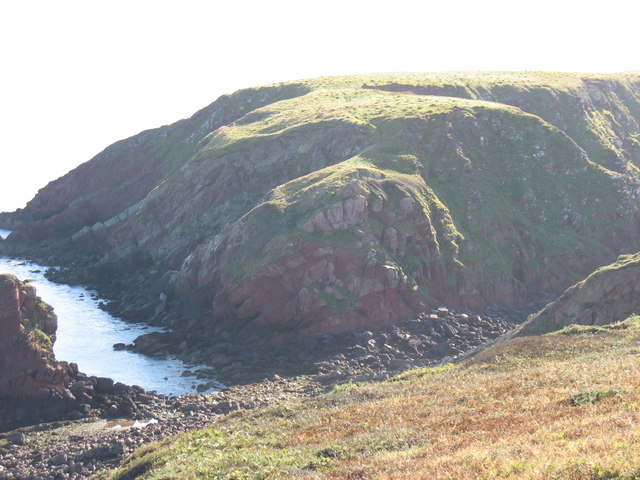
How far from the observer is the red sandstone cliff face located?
49.4m

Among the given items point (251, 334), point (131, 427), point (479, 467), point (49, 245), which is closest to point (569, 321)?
point (251, 334)

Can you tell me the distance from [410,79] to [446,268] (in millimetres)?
51353

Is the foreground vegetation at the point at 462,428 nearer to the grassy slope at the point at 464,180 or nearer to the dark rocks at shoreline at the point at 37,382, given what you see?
the dark rocks at shoreline at the point at 37,382

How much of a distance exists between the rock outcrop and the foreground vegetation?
6.95 metres

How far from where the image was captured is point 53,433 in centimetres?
4688

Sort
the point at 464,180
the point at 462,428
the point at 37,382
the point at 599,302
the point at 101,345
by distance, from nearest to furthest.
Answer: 1. the point at 462,428
2. the point at 37,382
3. the point at 599,302
4. the point at 101,345
5. the point at 464,180

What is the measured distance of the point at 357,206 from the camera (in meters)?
68.2

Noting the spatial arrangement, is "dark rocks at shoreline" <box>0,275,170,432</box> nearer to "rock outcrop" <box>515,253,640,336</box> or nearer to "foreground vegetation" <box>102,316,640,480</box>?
"foreground vegetation" <box>102,316,640,480</box>

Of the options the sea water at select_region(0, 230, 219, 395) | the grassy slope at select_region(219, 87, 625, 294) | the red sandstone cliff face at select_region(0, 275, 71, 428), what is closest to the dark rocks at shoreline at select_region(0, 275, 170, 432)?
the red sandstone cliff face at select_region(0, 275, 71, 428)

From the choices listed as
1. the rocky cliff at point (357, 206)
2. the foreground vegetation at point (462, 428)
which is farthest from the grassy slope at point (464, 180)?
the foreground vegetation at point (462, 428)

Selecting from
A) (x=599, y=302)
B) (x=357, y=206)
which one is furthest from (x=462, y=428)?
(x=357, y=206)

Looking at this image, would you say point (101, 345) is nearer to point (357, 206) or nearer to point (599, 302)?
point (357, 206)

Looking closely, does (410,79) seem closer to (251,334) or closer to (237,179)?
(237,179)

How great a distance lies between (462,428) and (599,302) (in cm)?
2837
